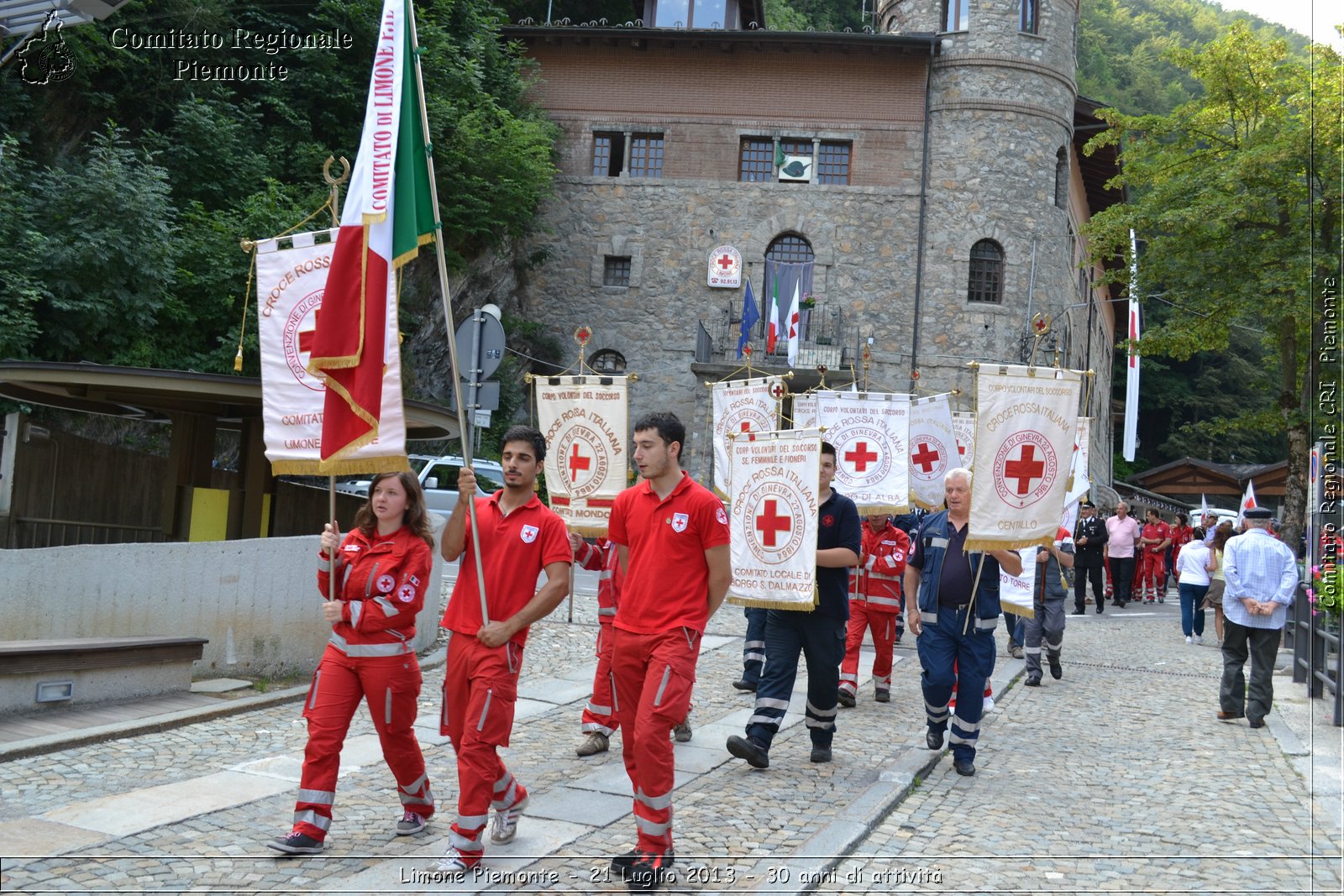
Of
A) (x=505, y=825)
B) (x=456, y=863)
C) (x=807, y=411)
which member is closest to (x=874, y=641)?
(x=807, y=411)

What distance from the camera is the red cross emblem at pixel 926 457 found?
1588 cm

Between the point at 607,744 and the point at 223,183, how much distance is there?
66.3 feet

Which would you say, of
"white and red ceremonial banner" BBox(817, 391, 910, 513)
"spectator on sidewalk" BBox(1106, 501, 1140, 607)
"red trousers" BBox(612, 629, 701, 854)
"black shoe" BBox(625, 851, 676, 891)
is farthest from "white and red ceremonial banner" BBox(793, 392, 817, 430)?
"spectator on sidewalk" BBox(1106, 501, 1140, 607)

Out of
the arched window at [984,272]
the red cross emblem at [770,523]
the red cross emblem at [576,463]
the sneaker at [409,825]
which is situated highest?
the arched window at [984,272]

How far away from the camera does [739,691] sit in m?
10.7

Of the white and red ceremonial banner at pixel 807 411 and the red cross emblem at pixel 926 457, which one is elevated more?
the white and red ceremonial banner at pixel 807 411

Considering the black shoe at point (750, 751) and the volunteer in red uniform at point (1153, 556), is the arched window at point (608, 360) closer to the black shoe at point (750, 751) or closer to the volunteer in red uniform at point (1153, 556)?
the volunteer in red uniform at point (1153, 556)

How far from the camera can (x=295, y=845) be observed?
5375mm

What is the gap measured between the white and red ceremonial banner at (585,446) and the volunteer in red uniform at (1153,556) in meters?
20.3

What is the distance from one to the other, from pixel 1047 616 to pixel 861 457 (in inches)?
119

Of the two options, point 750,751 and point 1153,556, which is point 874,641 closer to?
point 750,751

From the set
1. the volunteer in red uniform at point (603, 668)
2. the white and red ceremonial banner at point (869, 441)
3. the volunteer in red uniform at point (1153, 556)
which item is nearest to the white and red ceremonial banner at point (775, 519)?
the volunteer in red uniform at point (603, 668)

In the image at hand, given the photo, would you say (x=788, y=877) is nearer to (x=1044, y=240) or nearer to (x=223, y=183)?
(x=223, y=183)

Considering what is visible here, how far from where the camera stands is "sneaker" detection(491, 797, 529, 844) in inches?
225
